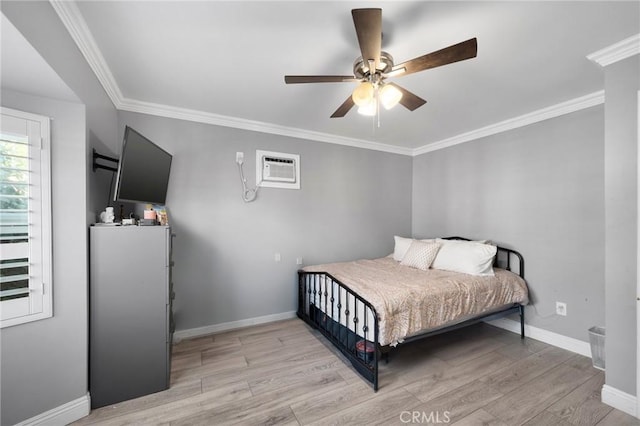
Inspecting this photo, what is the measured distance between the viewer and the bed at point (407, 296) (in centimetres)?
208

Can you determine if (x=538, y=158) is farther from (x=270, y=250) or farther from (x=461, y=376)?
(x=270, y=250)

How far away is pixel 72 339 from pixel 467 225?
164 inches

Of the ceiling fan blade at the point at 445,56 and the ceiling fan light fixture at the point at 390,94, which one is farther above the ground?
the ceiling fan blade at the point at 445,56

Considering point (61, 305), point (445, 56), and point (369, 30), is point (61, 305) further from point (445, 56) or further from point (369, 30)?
point (445, 56)

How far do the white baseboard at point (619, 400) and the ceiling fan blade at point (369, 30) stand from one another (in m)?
2.79

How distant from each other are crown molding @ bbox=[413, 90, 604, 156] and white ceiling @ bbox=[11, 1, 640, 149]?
0.09 metres

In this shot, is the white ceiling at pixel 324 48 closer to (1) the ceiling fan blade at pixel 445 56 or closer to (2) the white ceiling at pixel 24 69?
(1) the ceiling fan blade at pixel 445 56

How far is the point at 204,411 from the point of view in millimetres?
1767

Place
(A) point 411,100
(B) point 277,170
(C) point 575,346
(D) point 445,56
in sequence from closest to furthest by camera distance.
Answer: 1. (D) point 445,56
2. (A) point 411,100
3. (C) point 575,346
4. (B) point 277,170

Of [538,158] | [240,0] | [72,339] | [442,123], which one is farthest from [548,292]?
[72,339]

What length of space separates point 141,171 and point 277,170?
4.96 feet

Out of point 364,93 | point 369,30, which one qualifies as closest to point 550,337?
point 364,93

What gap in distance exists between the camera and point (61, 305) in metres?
1.66

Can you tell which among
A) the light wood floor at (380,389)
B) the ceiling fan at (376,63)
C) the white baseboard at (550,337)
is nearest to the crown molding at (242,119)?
the ceiling fan at (376,63)
